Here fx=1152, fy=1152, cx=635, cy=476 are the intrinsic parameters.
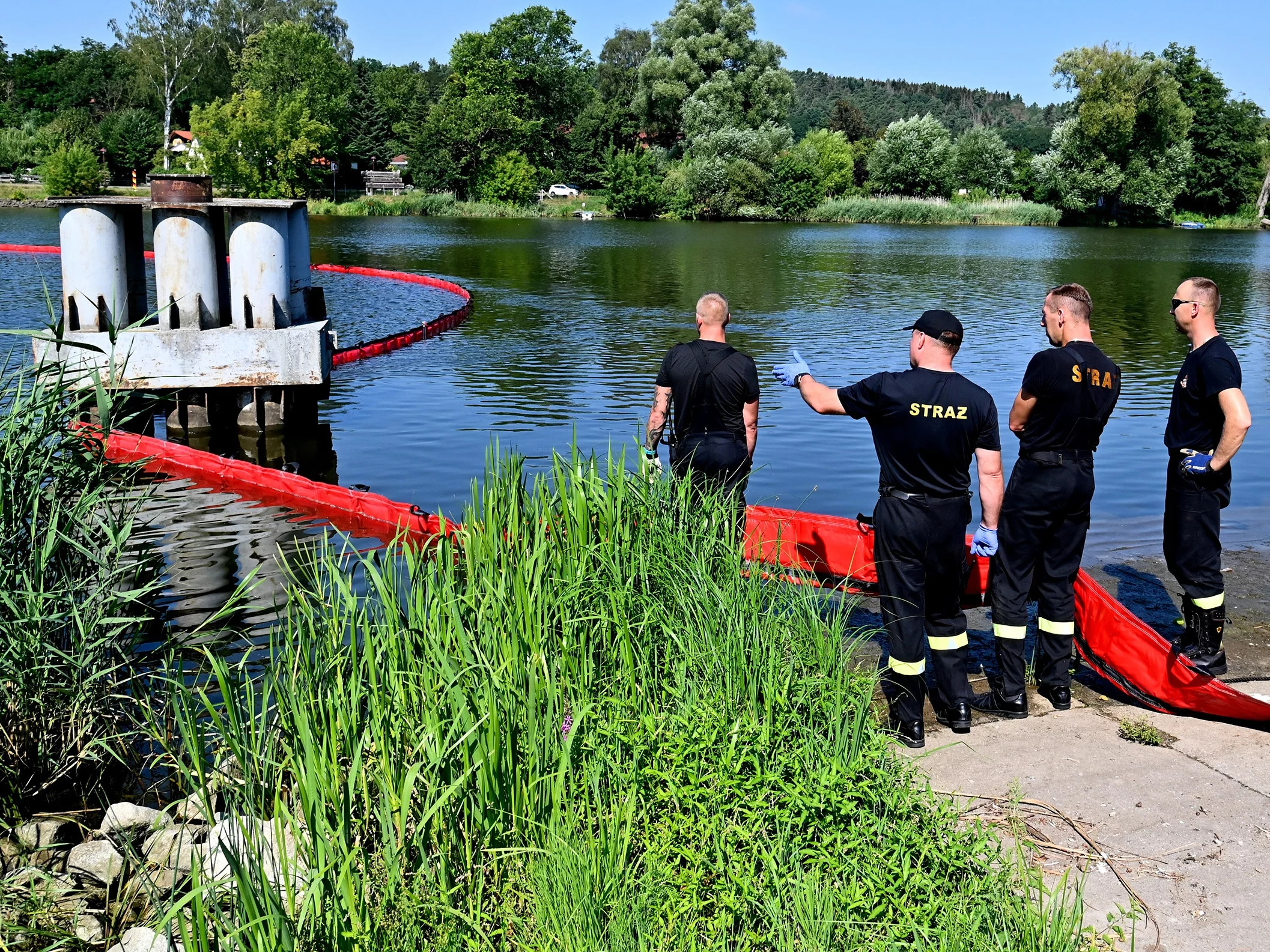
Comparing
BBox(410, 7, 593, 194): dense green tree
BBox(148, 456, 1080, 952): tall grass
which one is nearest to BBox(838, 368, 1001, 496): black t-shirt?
BBox(148, 456, 1080, 952): tall grass

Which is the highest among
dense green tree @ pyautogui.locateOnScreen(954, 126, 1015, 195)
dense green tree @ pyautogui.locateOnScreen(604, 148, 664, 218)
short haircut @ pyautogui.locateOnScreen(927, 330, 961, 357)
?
dense green tree @ pyautogui.locateOnScreen(954, 126, 1015, 195)

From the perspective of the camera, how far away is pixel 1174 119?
71.6m

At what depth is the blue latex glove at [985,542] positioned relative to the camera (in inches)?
217

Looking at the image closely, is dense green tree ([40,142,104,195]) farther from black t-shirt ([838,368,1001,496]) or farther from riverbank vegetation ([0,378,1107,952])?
black t-shirt ([838,368,1001,496])

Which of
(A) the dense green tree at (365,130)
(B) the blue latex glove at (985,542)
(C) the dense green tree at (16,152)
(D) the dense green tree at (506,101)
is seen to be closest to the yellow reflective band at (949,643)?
(B) the blue latex glove at (985,542)

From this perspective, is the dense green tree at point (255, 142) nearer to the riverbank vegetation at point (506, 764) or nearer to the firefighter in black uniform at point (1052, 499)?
the riverbank vegetation at point (506, 764)

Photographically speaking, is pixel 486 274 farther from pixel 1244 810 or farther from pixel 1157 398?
pixel 1244 810

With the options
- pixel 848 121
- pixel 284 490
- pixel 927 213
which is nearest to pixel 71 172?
pixel 927 213

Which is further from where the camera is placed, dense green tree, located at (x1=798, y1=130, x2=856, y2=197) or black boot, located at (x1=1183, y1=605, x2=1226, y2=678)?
dense green tree, located at (x1=798, y1=130, x2=856, y2=197)

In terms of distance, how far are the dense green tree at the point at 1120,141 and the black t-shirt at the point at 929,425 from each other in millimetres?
72375

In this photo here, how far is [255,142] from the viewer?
226ft

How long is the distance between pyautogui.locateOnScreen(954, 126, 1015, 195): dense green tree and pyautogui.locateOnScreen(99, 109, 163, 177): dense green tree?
54.5 meters

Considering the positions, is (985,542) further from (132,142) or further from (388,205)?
(132,142)

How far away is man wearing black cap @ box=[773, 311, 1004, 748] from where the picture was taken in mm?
5023
